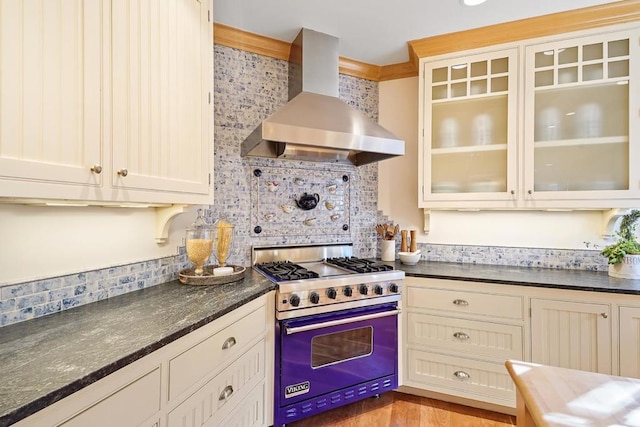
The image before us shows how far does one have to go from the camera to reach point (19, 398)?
59cm

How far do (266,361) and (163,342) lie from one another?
0.87 meters

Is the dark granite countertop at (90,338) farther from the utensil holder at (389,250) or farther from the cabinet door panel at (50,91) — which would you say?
the utensil holder at (389,250)

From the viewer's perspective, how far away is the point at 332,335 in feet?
6.02

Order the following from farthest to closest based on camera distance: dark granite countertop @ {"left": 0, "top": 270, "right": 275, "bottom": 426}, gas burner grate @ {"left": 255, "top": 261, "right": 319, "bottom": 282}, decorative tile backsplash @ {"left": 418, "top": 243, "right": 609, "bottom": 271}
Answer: decorative tile backsplash @ {"left": 418, "top": 243, "right": 609, "bottom": 271} → gas burner grate @ {"left": 255, "top": 261, "right": 319, "bottom": 282} → dark granite countertop @ {"left": 0, "top": 270, "right": 275, "bottom": 426}

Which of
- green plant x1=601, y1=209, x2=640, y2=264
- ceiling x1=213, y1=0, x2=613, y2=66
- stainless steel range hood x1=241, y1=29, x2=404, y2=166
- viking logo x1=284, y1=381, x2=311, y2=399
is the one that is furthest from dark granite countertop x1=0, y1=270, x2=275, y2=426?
green plant x1=601, y1=209, x2=640, y2=264

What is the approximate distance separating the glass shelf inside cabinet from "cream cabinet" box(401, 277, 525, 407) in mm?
886

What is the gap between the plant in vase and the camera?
183 centimetres

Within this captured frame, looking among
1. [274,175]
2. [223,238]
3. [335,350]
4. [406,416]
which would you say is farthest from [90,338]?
[406,416]

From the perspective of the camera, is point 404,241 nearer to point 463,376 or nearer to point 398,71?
point 463,376

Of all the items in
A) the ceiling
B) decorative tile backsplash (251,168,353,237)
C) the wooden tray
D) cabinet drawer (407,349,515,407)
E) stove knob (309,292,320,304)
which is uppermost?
the ceiling

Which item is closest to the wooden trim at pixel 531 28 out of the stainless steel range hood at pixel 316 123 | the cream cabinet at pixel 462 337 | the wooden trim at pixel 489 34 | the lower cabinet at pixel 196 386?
the wooden trim at pixel 489 34

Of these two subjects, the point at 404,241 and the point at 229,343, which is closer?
the point at 229,343

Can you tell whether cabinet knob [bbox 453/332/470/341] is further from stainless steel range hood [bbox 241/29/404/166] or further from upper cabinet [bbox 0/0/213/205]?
upper cabinet [bbox 0/0/213/205]

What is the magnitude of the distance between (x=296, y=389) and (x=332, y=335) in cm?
36
